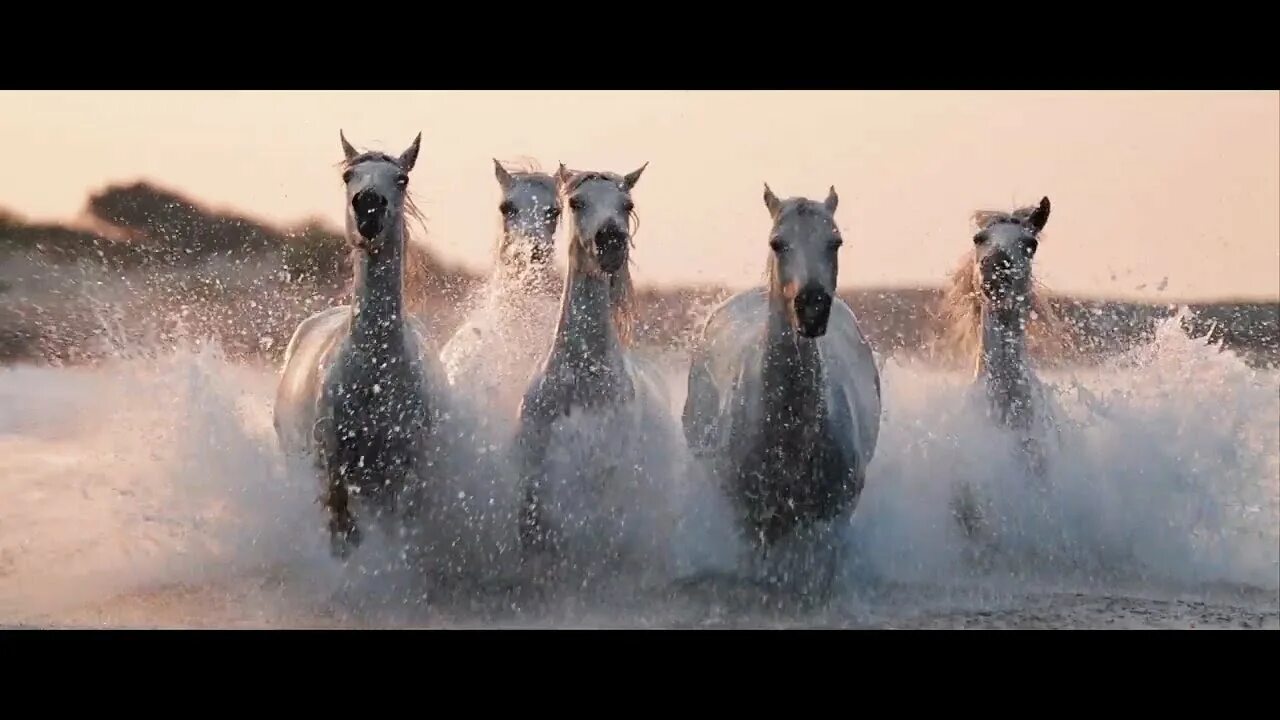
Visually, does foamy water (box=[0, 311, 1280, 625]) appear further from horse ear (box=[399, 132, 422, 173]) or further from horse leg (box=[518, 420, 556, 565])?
horse ear (box=[399, 132, 422, 173])

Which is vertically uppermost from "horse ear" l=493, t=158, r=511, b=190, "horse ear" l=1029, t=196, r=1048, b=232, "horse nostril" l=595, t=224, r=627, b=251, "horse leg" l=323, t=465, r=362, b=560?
"horse ear" l=493, t=158, r=511, b=190

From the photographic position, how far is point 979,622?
3838mm

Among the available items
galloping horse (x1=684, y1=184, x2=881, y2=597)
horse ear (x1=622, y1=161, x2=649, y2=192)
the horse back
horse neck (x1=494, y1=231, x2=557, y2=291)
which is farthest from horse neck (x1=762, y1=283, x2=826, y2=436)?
the horse back

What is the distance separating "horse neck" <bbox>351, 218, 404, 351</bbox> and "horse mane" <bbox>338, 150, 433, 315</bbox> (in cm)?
3

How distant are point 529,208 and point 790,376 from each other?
110cm

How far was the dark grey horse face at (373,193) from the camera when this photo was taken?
137 inches

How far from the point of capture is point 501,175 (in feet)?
13.3

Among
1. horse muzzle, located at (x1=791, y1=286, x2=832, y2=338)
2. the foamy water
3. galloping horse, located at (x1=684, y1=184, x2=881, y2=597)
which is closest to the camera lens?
horse muzzle, located at (x1=791, y1=286, x2=832, y2=338)

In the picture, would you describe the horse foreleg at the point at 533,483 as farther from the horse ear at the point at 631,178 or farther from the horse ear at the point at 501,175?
the horse ear at the point at 501,175

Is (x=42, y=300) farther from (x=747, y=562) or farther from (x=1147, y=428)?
(x=1147, y=428)

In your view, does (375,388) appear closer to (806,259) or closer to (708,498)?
(708,498)

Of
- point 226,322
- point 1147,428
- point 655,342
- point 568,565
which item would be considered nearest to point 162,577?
point 226,322

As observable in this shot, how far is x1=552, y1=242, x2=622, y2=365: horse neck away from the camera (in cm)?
364

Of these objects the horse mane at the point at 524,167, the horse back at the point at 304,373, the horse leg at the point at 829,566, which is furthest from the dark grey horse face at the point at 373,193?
the horse leg at the point at 829,566
